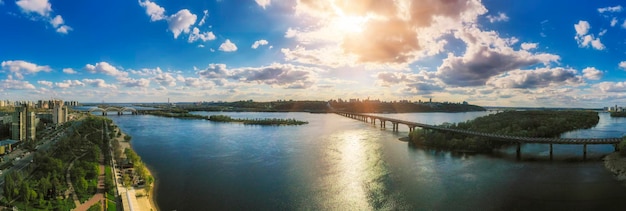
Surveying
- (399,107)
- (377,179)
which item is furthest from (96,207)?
(399,107)

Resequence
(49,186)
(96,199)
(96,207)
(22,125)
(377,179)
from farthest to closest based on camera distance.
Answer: (22,125) → (377,179) → (49,186) → (96,199) → (96,207)

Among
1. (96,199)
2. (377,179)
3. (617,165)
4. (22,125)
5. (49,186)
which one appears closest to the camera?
(96,199)

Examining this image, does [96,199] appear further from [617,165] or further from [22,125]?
[22,125]

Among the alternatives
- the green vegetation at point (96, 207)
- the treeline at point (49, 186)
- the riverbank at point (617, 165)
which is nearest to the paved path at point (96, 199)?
the treeline at point (49, 186)

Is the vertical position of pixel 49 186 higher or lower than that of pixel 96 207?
higher

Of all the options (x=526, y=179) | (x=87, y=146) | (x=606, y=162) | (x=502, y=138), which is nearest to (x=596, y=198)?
(x=526, y=179)

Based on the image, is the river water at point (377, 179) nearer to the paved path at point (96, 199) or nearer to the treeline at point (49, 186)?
the paved path at point (96, 199)
